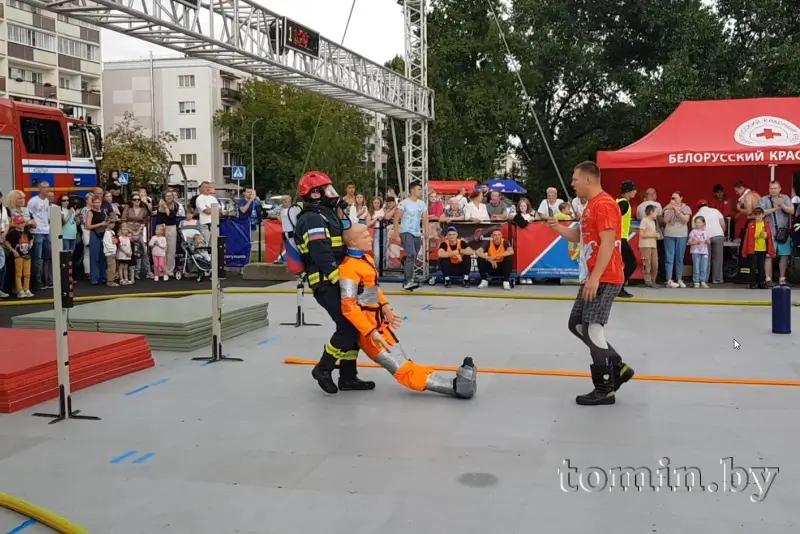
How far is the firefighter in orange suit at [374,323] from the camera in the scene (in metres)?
5.95

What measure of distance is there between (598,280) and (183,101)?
7216 cm

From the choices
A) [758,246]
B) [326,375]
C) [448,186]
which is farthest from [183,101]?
[326,375]

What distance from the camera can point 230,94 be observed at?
73125mm

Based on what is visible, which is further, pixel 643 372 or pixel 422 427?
pixel 643 372

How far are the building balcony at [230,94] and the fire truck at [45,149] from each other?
2113 inches

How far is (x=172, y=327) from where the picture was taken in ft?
26.5

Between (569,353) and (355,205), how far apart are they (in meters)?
7.92

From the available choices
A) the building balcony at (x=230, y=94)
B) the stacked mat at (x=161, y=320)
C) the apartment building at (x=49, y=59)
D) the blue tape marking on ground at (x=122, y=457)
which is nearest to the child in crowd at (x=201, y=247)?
the stacked mat at (x=161, y=320)

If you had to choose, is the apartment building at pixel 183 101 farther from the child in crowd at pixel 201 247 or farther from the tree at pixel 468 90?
the child in crowd at pixel 201 247

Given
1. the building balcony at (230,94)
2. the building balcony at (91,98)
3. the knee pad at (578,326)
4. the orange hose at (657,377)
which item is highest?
the building balcony at (230,94)

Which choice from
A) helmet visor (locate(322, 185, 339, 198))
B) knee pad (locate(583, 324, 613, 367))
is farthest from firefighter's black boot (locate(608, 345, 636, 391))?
helmet visor (locate(322, 185, 339, 198))

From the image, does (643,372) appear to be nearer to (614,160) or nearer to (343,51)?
(614,160)

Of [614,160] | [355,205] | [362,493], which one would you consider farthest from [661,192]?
[362,493]

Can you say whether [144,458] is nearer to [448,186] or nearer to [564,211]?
[564,211]
